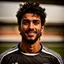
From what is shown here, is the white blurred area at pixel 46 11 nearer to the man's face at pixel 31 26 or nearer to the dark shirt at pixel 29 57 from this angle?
the man's face at pixel 31 26

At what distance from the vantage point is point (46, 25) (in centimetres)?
170

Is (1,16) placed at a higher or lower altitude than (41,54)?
higher

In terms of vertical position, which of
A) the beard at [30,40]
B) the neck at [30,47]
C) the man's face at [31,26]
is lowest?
the neck at [30,47]

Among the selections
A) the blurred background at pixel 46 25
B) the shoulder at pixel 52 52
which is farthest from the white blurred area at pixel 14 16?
the shoulder at pixel 52 52

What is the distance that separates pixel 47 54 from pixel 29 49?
0.62 ft

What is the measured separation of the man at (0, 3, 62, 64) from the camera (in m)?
1.60

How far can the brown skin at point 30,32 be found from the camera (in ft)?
5.21

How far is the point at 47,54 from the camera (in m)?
1.70

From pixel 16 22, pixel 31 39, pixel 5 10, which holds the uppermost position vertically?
pixel 5 10

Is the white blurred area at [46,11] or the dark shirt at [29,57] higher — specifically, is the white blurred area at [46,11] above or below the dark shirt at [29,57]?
above

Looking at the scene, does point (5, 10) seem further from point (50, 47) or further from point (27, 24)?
point (50, 47)

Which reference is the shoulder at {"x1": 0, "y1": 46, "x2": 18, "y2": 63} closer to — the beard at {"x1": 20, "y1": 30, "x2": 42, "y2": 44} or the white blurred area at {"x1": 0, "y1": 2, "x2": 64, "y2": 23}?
the beard at {"x1": 20, "y1": 30, "x2": 42, "y2": 44}

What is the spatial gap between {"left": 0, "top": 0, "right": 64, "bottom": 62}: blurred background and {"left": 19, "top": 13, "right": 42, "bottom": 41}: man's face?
91 millimetres

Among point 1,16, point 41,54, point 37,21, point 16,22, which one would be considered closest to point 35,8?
point 37,21
